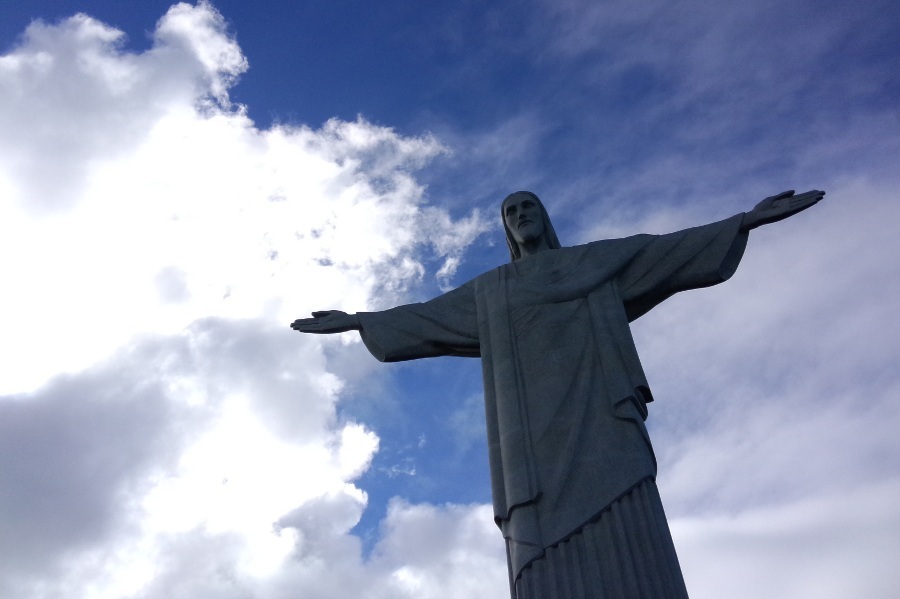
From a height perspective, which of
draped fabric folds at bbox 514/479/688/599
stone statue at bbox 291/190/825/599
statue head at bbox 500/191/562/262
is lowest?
draped fabric folds at bbox 514/479/688/599

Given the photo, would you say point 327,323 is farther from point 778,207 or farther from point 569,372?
point 778,207

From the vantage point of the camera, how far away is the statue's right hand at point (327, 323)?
1265 cm

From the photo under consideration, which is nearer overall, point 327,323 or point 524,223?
point 327,323

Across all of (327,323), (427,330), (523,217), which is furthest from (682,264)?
(327,323)

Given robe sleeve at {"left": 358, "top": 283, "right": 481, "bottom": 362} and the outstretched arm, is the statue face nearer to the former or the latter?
robe sleeve at {"left": 358, "top": 283, "right": 481, "bottom": 362}

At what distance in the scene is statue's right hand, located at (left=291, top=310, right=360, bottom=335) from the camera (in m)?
12.6

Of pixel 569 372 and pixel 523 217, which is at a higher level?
pixel 523 217

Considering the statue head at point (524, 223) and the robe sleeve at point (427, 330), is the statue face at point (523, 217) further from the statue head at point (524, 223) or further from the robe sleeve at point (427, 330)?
the robe sleeve at point (427, 330)

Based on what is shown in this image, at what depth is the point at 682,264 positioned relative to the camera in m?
11.8

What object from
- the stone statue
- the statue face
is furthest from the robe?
the statue face

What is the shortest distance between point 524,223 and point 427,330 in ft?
6.88

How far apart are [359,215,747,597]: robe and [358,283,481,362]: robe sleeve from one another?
15 millimetres

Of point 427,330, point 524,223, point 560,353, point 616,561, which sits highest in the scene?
point 524,223

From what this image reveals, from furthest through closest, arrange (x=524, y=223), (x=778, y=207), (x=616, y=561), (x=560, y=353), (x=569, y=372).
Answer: (x=524, y=223), (x=778, y=207), (x=560, y=353), (x=569, y=372), (x=616, y=561)
